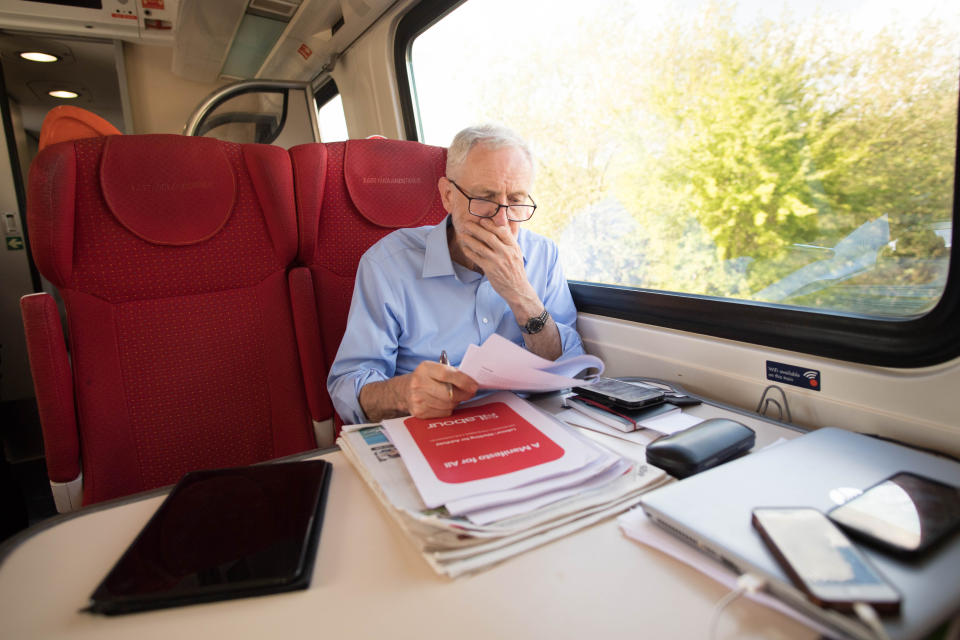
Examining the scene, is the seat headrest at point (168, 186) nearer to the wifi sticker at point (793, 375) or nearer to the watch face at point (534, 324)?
the watch face at point (534, 324)

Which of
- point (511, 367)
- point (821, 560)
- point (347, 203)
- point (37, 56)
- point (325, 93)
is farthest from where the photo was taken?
point (325, 93)

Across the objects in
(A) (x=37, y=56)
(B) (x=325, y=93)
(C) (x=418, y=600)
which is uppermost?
(A) (x=37, y=56)

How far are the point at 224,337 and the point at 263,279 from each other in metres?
0.19

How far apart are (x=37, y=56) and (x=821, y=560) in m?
5.05

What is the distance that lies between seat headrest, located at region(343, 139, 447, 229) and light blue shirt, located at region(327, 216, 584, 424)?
160 millimetres

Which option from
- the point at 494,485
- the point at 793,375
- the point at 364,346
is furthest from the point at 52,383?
the point at 793,375

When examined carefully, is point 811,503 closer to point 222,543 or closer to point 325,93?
point 222,543

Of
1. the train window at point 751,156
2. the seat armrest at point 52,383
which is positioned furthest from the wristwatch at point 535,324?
the seat armrest at point 52,383

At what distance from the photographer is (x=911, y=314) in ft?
3.06

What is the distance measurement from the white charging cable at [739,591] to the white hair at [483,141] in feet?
3.69

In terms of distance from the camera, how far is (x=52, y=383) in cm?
117

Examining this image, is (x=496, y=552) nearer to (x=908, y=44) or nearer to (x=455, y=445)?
(x=455, y=445)

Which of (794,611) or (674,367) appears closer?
(794,611)

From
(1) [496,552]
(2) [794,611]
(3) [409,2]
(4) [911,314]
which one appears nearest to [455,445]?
(1) [496,552]
